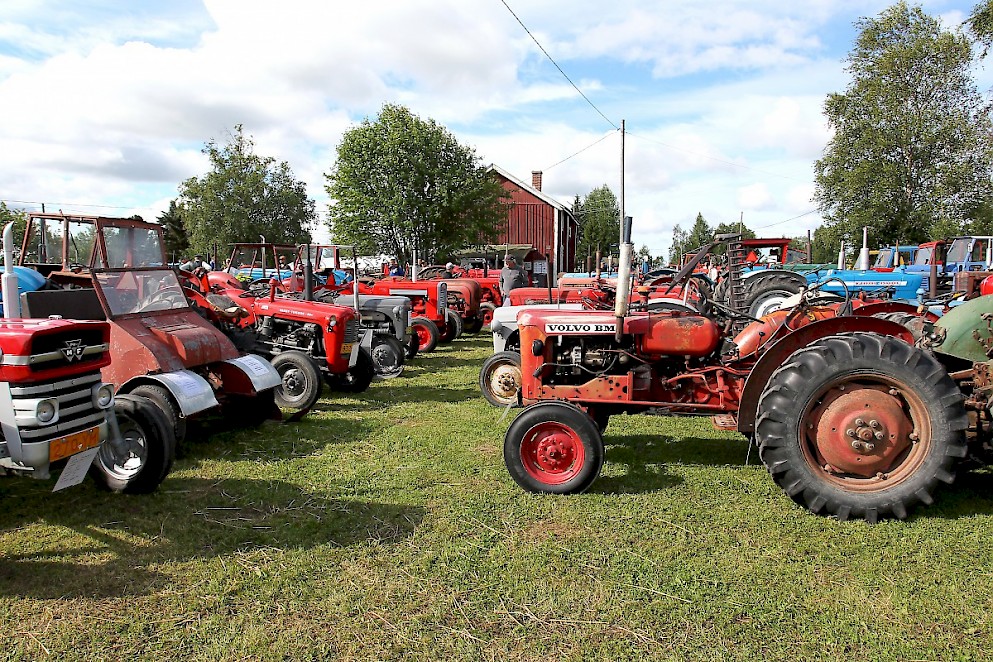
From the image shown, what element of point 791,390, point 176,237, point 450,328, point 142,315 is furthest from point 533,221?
point 791,390

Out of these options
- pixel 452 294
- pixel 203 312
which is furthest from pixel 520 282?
pixel 203 312

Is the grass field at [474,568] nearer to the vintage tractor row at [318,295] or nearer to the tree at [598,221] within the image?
the vintage tractor row at [318,295]

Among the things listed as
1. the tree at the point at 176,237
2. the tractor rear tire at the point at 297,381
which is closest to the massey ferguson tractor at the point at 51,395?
the tractor rear tire at the point at 297,381

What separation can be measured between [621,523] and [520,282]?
11.8m

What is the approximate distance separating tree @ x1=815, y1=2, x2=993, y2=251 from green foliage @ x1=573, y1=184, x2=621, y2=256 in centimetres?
3818

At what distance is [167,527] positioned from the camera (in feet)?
13.3

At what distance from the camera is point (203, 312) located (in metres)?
6.89

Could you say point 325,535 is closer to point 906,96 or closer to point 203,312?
point 203,312

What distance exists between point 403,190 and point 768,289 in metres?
18.5

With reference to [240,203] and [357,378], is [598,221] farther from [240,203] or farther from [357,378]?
[357,378]

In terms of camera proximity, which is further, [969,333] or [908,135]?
[908,135]

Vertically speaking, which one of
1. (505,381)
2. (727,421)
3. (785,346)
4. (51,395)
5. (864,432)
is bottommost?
(505,381)

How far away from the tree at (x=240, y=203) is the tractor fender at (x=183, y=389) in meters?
33.8

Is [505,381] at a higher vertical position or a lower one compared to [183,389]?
lower
